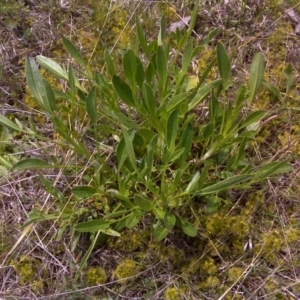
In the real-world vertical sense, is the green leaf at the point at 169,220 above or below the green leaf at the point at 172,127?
below

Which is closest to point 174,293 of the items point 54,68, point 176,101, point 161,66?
point 176,101

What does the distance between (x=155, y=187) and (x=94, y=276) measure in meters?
0.35

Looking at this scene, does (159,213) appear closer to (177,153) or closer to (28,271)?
(177,153)

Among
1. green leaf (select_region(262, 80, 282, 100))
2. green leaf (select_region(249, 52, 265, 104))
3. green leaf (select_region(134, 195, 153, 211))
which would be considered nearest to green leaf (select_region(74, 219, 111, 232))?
green leaf (select_region(134, 195, 153, 211))

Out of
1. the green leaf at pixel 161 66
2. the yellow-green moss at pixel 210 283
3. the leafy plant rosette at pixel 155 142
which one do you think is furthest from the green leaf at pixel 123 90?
the yellow-green moss at pixel 210 283

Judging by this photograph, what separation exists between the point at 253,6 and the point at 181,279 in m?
1.15

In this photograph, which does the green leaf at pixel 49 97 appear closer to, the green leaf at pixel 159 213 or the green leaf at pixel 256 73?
the green leaf at pixel 159 213

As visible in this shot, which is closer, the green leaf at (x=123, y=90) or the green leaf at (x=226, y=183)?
the green leaf at (x=226, y=183)

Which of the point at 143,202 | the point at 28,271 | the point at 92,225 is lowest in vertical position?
the point at 28,271

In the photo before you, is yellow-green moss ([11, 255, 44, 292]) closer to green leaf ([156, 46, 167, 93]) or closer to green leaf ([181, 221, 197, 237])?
green leaf ([181, 221, 197, 237])

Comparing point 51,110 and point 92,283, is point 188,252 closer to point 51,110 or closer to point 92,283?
point 92,283

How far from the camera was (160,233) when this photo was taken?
1400 millimetres

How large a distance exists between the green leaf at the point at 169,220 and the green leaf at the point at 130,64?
412 mm

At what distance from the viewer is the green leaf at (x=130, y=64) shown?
4.51ft
